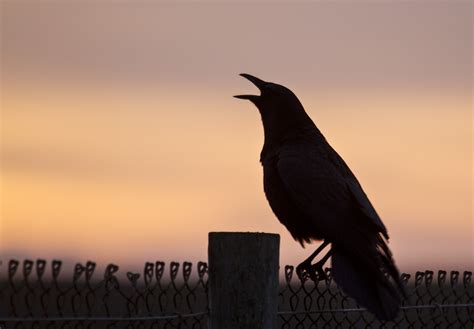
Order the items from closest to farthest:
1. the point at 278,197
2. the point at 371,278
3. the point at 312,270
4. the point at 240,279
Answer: the point at 240,279
the point at 371,278
the point at 312,270
the point at 278,197

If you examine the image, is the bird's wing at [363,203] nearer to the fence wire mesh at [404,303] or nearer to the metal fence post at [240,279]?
the fence wire mesh at [404,303]

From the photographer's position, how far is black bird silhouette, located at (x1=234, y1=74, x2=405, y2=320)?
689 cm

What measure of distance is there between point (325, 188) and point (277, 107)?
1649mm

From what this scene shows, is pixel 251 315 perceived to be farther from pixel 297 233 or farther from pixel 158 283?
pixel 297 233

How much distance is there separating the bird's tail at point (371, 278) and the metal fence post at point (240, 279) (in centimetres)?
136

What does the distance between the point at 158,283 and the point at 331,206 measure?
9.55 ft

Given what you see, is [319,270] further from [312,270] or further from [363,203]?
[363,203]

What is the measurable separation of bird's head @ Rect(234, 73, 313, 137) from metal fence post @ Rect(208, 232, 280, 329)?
384 cm

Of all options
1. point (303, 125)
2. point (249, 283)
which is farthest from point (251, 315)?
point (303, 125)

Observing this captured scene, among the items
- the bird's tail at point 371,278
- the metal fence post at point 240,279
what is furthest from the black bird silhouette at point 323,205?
the metal fence post at point 240,279

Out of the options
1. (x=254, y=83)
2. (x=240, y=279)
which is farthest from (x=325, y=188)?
(x=240, y=279)

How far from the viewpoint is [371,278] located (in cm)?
684

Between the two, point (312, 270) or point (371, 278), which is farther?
point (312, 270)

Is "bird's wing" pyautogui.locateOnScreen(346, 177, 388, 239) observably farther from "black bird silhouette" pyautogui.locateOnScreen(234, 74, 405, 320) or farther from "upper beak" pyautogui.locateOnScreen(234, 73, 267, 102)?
"upper beak" pyautogui.locateOnScreen(234, 73, 267, 102)
